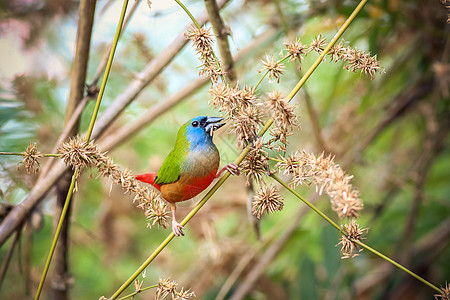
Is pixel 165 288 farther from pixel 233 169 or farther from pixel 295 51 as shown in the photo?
pixel 295 51

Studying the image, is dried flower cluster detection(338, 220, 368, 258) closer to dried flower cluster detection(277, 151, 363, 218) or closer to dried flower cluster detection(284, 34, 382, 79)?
dried flower cluster detection(277, 151, 363, 218)

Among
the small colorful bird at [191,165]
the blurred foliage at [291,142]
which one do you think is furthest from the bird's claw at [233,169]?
the blurred foliage at [291,142]

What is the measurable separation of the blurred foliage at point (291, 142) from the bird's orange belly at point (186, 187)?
461 millimetres

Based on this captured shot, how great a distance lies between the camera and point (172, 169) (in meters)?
0.56

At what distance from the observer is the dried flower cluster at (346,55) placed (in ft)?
1.69

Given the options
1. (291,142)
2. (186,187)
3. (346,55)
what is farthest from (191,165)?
(291,142)

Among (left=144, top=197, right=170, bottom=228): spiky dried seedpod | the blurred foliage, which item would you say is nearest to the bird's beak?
(left=144, top=197, right=170, bottom=228): spiky dried seedpod

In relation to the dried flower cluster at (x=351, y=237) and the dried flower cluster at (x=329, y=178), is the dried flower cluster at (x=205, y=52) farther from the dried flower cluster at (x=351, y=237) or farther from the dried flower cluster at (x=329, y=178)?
the dried flower cluster at (x=351, y=237)

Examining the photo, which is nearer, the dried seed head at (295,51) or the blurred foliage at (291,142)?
the dried seed head at (295,51)

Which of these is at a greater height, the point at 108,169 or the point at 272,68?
the point at 272,68

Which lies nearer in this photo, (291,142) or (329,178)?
(329,178)

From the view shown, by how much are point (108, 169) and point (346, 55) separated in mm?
320

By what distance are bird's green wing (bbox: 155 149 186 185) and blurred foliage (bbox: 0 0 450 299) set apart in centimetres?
44

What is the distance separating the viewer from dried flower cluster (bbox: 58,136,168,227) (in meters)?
0.50
